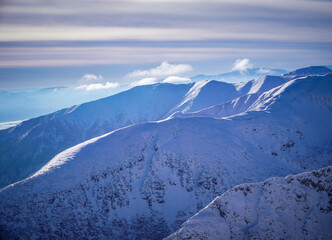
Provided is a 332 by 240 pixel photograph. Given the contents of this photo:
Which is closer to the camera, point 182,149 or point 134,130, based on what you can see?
point 182,149

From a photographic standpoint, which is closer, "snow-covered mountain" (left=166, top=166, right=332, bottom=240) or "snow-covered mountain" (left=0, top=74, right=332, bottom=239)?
"snow-covered mountain" (left=166, top=166, right=332, bottom=240)

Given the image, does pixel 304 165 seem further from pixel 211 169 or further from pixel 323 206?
pixel 323 206

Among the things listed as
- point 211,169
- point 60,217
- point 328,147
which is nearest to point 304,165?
point 328,147

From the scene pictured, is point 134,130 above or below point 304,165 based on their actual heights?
above

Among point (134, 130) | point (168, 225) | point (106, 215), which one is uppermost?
point (134, 130)
